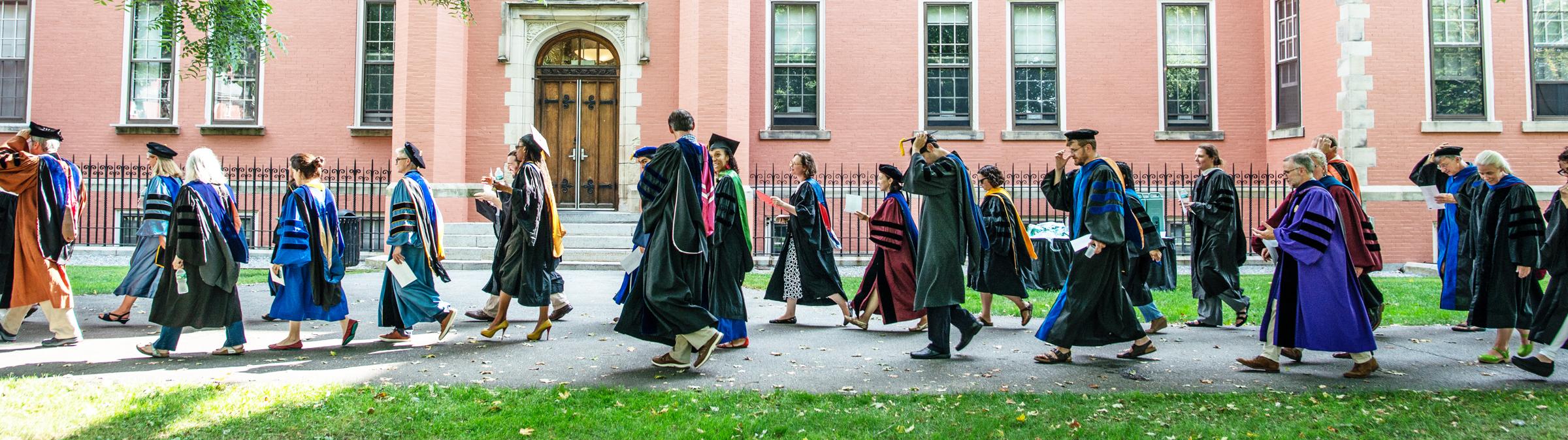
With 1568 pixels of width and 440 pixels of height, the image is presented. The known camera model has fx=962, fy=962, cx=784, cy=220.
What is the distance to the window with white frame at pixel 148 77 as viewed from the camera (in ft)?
57.9

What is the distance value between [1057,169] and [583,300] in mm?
5587

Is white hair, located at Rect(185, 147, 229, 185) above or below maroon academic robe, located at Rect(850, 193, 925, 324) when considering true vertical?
above

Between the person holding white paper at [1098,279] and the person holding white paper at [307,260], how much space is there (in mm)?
5236

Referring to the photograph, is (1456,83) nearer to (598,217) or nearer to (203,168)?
(598,217)

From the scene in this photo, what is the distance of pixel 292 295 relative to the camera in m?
7.12

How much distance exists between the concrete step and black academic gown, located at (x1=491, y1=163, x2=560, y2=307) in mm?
7995

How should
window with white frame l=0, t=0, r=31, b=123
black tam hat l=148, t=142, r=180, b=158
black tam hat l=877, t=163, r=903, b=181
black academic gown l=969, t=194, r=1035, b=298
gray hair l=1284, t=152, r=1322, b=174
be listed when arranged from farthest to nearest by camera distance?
window with white frame l=0, t=0, r=31, b=123 < black academic gown l=969, t=194, r=1035, b=298 < black tam hat l=877, t=163, r=903, b=181 < black tam hat l=148, t=142, r=180, b=158 < gray hair l=1284, t=152, r=1322, b=174

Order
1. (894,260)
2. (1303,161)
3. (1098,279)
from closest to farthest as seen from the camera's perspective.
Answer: (1303,161)
(1098,279)
(894,260)

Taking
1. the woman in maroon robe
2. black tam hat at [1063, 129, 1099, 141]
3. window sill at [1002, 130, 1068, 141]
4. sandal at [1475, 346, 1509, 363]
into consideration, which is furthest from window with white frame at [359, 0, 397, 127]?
sandal at [1475, 346, 1509, 363]

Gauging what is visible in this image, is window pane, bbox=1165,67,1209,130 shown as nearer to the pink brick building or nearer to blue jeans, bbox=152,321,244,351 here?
the pink brick building

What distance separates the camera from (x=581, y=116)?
664 inches

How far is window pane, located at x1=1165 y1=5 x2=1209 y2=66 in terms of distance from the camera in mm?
17828

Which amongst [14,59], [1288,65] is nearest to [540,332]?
[1288,65]

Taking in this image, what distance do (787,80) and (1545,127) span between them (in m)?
12.6
